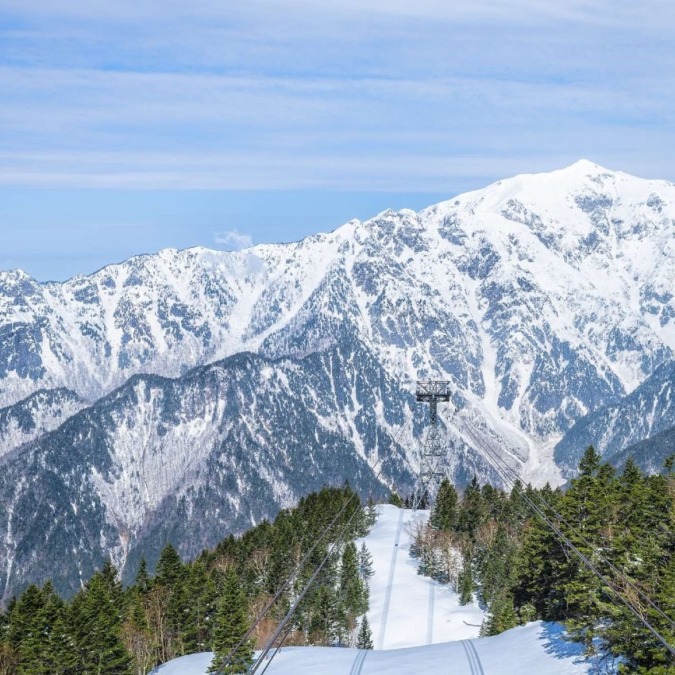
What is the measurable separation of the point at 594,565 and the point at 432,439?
6830 centimetres

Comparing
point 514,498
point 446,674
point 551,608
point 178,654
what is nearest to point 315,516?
point 514,498

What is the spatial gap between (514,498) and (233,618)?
3024 inches

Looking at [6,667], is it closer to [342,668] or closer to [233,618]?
[233,618]

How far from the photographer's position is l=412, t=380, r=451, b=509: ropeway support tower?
390ft

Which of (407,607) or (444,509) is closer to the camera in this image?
(407,607)

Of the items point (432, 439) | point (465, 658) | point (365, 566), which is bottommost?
point (365, 566)

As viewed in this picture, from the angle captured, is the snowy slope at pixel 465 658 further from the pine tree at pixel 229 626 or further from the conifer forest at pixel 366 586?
the pine tree at pixel 229 626

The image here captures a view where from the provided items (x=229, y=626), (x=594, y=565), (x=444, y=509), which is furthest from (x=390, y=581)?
(x=594, y=565)

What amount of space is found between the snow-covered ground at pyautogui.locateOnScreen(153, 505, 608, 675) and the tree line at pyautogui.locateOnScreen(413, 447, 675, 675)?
7.68 feet

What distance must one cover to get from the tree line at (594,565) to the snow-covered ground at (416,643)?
2340 mm

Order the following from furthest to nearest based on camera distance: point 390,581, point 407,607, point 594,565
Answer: point 390,581 < point 407,607 < point 594,565

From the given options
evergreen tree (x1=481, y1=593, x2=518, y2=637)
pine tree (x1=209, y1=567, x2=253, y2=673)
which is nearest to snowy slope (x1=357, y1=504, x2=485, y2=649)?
evergreen tree (x1=481, y1=593, x2=518, y2=637)

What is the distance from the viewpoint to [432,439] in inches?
4889

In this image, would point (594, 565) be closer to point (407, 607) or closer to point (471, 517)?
point (407, 607)
